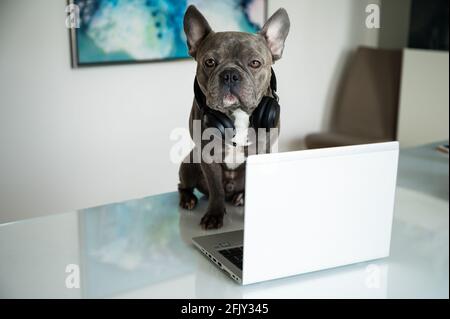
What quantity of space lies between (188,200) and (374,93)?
2248 mm

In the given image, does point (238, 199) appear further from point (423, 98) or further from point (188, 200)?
point (423, 98)

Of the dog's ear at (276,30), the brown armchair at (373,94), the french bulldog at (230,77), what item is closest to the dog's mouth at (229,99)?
the french bulldog at (230,77)

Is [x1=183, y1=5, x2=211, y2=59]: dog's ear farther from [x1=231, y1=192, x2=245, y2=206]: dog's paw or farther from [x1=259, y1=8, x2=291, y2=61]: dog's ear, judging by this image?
[x1=231, y1=192, x2=245, y2=206]: dog's paw

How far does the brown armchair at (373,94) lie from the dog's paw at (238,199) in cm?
204

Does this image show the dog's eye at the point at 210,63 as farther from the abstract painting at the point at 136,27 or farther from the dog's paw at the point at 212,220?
the abstract painting at the point at 136,27

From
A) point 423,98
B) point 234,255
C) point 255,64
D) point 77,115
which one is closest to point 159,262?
point 234,255

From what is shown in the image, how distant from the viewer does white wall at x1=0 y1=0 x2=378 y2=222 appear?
A: 6.93 feet

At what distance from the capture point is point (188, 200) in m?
1.18

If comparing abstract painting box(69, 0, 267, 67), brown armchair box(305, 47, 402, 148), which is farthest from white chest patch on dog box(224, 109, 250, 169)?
brown armchair box(305, 47, 402, 148)

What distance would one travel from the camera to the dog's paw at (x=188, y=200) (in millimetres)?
1175

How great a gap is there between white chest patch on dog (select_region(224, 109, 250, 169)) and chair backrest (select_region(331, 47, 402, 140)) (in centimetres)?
223

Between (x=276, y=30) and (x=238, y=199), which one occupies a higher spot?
(x=276, y=30)

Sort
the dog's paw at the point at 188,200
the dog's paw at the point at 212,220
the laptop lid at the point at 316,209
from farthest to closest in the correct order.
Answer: the dog's paw at the point at 188,200 < the dog's paw at the point at 212,220 < the laptop lid at the point at 316,209

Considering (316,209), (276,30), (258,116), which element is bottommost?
(316,209)
